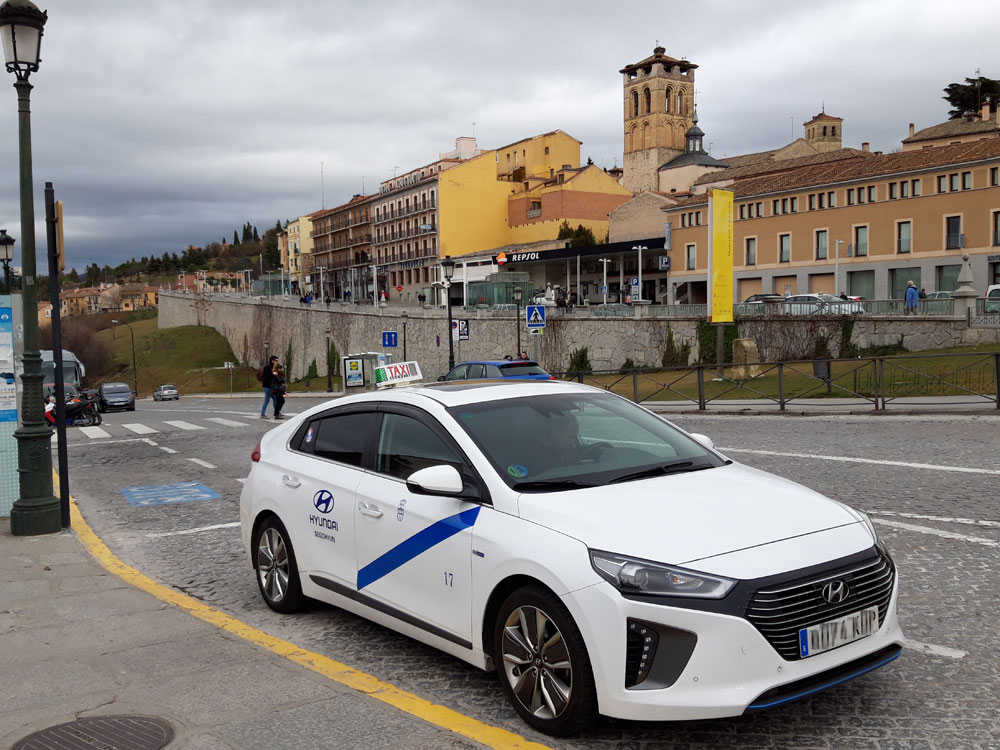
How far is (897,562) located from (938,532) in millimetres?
Result: 1156

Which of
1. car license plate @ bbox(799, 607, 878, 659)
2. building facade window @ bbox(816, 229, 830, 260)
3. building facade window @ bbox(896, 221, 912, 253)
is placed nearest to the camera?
Answer: car license plate @ bbox(799, 607, 878, 659)

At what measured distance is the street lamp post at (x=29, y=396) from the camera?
842 centimetres

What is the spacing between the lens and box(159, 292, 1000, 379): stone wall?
3566cm

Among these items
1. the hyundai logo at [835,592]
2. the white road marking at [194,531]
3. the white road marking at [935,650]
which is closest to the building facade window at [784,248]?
the white road marking at [194,531]

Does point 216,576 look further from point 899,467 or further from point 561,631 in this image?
point 899,467

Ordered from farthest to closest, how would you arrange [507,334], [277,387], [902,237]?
[507,334] → [902,237] → [277,387]

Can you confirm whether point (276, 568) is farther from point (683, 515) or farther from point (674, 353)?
point (674, 353)

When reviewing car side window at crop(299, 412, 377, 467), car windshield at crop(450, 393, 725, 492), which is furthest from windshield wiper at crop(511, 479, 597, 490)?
car side window at crop(299, 412, 377, 467)

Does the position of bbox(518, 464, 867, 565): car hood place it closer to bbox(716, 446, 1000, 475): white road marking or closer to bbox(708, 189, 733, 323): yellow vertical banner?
bbox(716, 446, 1000, 475): white road marking

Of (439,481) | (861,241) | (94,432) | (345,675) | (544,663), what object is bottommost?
(94,432)

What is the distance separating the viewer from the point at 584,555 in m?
3.65

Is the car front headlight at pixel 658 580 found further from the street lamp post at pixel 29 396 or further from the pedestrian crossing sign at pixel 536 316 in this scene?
the pedestrian crossing sign at pixel 536 316

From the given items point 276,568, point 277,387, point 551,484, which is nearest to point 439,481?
point 551,484

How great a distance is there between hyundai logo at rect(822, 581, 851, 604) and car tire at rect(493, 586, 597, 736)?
39.2 inches
